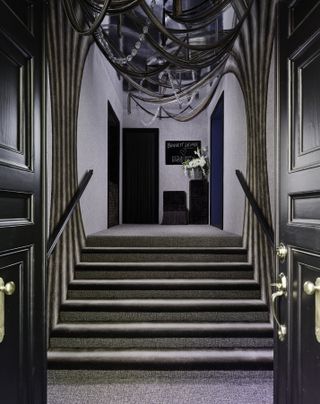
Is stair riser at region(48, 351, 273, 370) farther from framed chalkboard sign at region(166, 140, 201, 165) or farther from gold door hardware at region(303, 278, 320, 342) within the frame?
framed chalkboard sign at region(166, 140, 201, 165)

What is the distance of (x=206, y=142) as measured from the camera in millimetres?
7844

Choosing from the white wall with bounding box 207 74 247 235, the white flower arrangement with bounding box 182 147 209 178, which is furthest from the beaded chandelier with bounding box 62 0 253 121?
the white flower arrangement with bounding box 182 147 209 178

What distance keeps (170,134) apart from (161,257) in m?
5.01

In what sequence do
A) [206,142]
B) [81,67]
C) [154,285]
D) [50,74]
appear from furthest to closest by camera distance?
[206,142] → [81,67] → [154,285] → [50,74]

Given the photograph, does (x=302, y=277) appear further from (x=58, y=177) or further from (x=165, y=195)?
(x=165, y=195)

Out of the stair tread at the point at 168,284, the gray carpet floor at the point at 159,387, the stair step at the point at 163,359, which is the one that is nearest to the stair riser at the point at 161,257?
the stair tread at the point at 168,284

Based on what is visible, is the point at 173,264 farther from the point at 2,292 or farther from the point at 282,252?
the point at 2,292

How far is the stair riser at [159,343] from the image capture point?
2672 mm

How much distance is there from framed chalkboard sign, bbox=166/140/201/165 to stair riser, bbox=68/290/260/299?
5.16m

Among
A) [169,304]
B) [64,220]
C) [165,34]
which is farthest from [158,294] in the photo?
[165,34]

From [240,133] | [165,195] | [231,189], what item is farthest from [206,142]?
[240,133]

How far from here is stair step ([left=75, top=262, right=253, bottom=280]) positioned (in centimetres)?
326

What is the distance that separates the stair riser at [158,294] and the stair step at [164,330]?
A: 33 centimetres

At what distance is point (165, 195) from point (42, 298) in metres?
6.54
